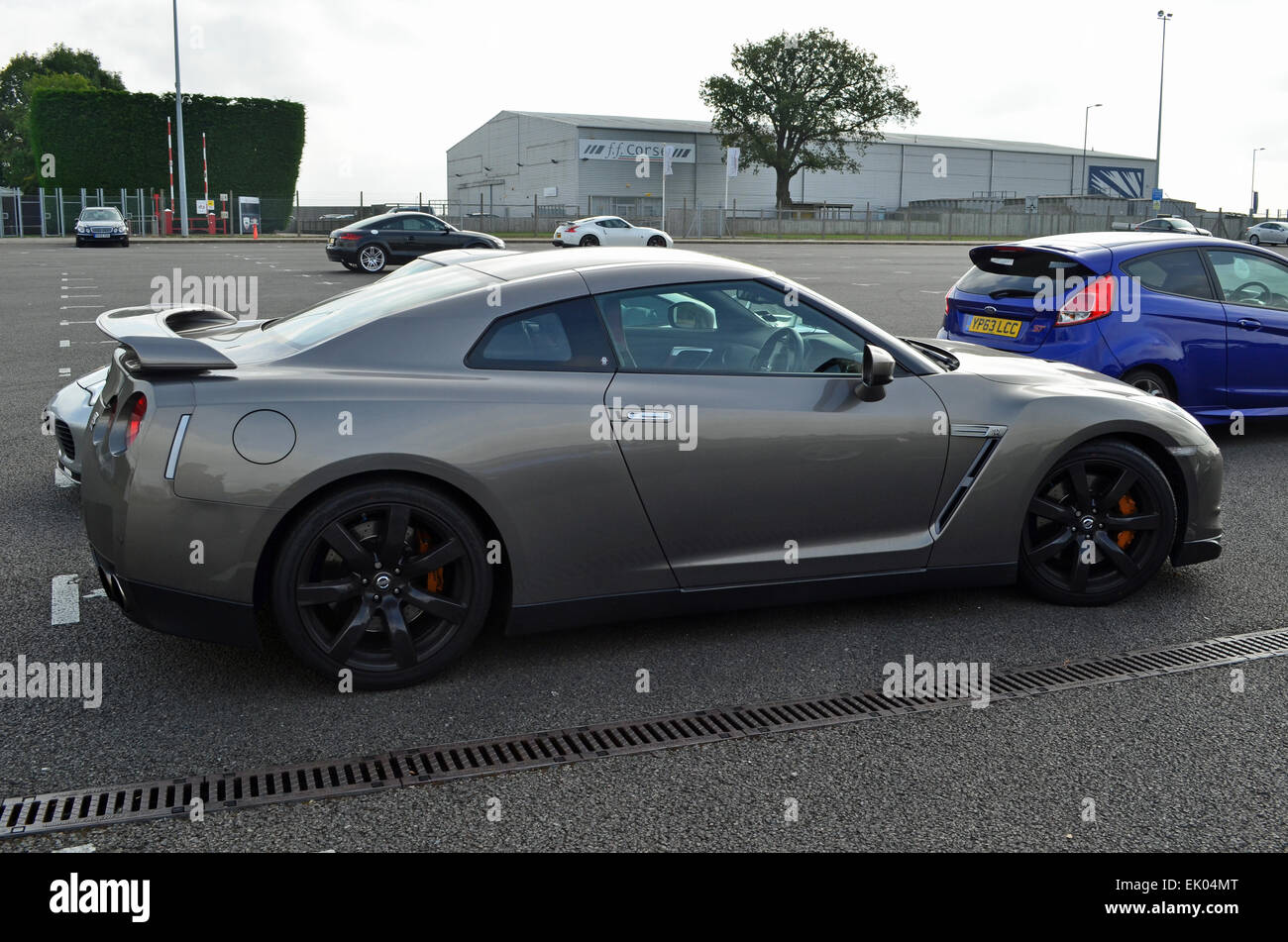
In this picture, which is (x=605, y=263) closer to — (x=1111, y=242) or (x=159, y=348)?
(x=159, y=348)

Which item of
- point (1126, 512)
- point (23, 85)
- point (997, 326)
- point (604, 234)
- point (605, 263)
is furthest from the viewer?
point (23, 85)

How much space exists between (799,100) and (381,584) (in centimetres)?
6796

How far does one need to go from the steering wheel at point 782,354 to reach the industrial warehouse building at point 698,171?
174ft

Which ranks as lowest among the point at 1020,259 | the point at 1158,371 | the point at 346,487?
the point at 346,487

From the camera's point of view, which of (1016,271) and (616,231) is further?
(616,231)

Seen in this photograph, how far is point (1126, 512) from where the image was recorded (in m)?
4.89

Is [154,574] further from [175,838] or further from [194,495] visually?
[175,838]

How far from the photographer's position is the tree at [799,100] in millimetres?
67812

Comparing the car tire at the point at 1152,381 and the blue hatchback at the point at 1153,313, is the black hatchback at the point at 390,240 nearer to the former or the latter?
the blue hatchback at the point at 1153,313

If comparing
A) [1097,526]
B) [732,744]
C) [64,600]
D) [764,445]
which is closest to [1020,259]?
[1097,526]

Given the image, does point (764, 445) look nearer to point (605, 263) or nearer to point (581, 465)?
point (581, 465)

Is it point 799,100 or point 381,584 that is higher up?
point 799,100

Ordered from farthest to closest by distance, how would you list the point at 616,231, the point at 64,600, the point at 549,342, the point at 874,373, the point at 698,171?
the point at 698,171
the point at 616,231
the point at 64,600
the point at 874,373
the point at 549,342

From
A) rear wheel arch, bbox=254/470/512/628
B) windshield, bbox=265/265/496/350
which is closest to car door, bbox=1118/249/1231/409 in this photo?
windshield, bbox=265/265/496/350
